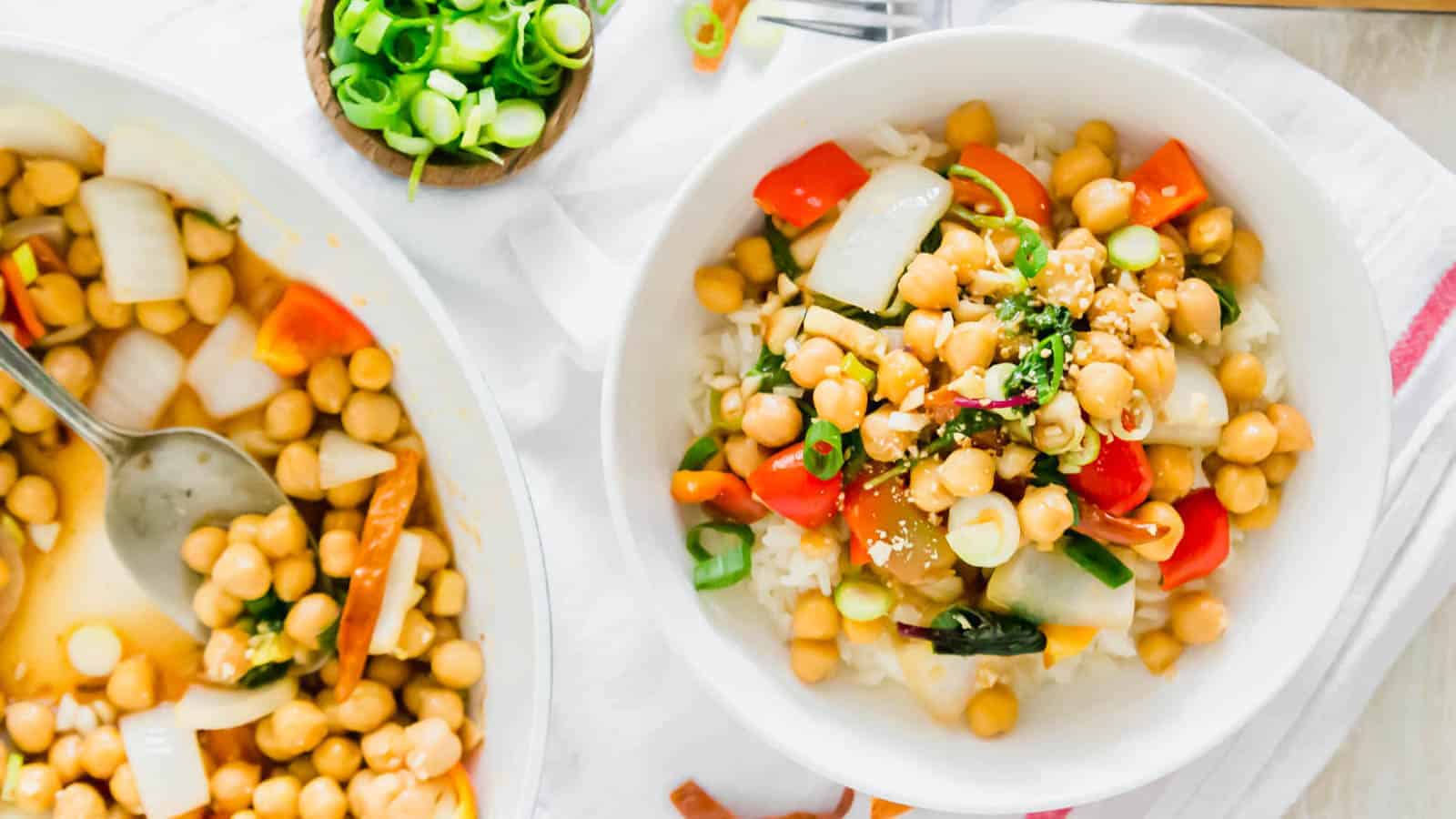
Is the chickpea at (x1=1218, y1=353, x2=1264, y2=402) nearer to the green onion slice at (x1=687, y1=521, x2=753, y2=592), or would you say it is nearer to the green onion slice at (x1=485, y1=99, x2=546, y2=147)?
the green onion slice at (x1=687, y1=521, x2=753, y2=592)

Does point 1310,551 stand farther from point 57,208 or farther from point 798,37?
point 57,208

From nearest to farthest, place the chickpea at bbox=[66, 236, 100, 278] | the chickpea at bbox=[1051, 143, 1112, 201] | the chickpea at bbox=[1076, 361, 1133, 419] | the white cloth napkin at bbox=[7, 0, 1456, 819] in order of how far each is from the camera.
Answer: the chickpea at bbox=[1076, 361, 1133, 419], the chickpea at bbox=[1051, 143, 1112, 201], the chickpea at bbox=[66, 236, 100, 278], the white cloth napkin at bbox=[7, 0, 1456, 819]

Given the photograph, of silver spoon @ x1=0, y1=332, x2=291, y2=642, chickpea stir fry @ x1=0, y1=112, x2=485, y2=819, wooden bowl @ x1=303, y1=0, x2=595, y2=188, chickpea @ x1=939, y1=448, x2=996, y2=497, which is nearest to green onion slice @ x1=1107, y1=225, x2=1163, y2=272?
chickpea @ x1=939, y1=448, x2=996, y2=497

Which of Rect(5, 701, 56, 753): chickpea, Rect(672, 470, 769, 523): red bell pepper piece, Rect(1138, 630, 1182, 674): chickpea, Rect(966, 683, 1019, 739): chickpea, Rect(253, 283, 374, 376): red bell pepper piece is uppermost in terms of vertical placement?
Rect(253, 283, 374, 376): red bell pepper piece

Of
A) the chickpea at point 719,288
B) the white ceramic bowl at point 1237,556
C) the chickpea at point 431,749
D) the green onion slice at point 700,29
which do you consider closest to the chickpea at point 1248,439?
the white ceramic bowl at point 1237,556

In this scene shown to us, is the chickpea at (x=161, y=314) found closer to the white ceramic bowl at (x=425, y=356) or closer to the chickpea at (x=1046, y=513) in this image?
the white ceramic bowl at (x=425, y=356)

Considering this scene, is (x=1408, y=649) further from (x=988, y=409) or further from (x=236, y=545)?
(x=236, y=545)
